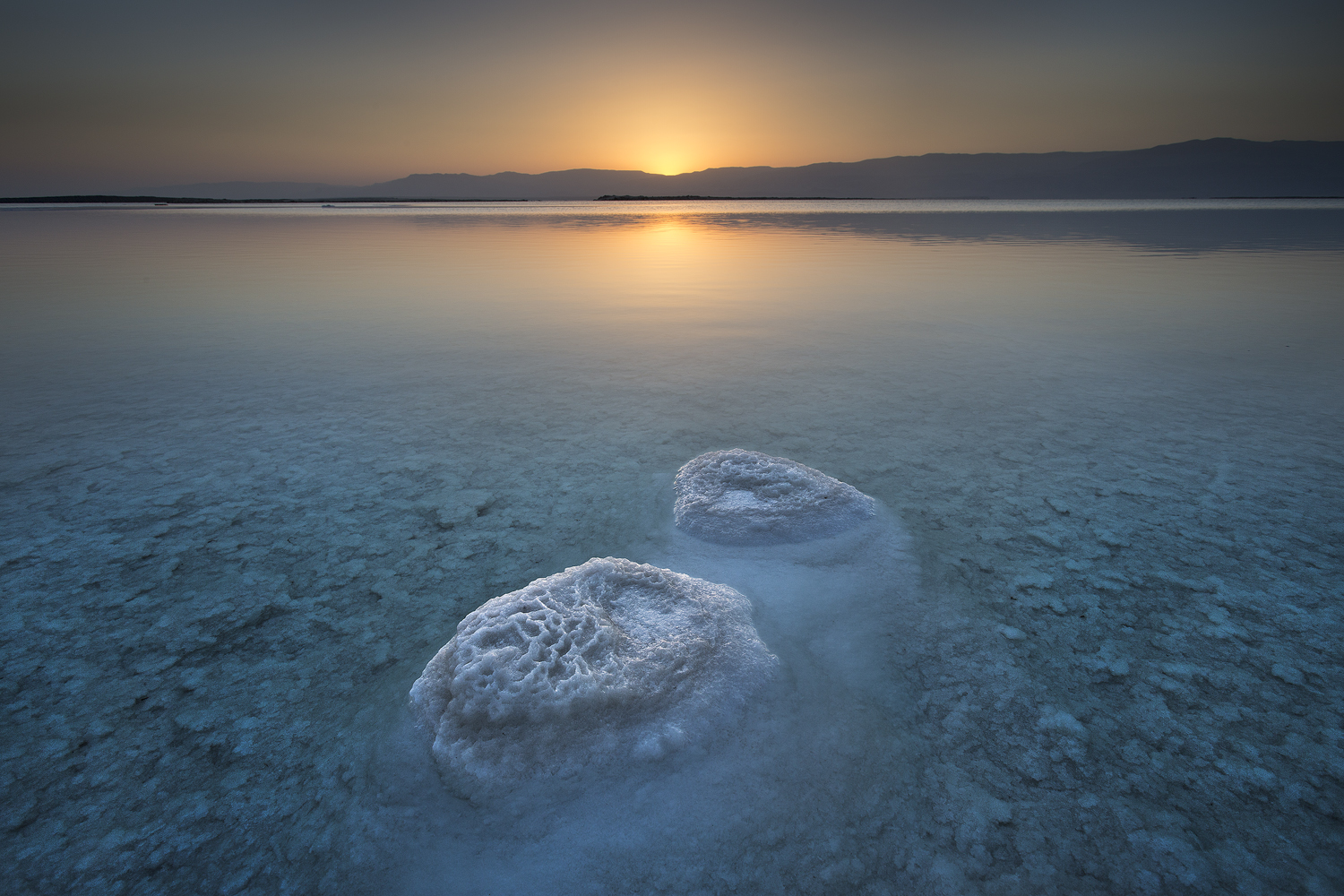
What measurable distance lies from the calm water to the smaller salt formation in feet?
0.40

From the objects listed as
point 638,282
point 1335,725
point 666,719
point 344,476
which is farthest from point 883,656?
point 638,282

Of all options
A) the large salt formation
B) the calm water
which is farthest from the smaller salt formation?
the large salt formation

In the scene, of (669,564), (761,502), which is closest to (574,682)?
(669,564)

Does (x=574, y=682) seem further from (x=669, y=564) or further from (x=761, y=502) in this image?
(x=761, y=502)

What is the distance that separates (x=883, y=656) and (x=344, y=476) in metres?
2.08

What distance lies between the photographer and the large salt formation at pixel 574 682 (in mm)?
1313

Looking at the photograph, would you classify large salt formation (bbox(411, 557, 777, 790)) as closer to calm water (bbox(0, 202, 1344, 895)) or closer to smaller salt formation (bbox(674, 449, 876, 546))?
calm water (bbox(0, 202, 1344, 895))

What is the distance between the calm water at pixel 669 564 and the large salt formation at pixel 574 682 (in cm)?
9

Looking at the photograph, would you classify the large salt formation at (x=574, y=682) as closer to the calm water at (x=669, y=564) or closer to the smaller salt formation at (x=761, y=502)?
the calm water at (x=669, y=564)

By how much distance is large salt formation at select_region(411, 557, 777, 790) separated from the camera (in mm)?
1313

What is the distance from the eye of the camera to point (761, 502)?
224 cm

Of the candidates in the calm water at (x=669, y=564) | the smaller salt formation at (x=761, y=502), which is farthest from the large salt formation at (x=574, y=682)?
the smaller salt formation at (x=761, y=502)

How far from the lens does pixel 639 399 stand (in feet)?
11.4

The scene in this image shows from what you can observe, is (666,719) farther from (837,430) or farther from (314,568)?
(837,430)
